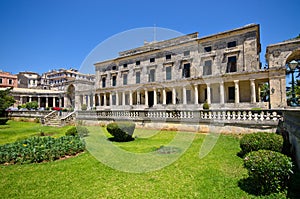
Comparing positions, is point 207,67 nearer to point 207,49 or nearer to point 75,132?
point 207,49

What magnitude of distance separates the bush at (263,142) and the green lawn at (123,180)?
66 cm

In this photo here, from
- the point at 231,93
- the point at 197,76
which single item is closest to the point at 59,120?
the point at 197,76

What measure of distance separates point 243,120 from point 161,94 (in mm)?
21483

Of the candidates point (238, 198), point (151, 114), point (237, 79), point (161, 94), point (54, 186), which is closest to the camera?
point (238, 198)

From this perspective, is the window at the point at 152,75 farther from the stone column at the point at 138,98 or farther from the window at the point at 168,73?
the stone column at the point at 138,98

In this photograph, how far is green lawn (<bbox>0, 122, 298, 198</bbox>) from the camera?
421 cm

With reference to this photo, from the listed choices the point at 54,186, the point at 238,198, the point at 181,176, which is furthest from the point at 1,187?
the point at 238,198

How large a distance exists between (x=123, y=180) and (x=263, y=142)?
490cm

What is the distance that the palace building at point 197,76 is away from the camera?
22125 mm

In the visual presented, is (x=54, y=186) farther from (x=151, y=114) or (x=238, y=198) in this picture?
(x=151, y=114)

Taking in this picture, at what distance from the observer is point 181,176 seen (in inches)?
198

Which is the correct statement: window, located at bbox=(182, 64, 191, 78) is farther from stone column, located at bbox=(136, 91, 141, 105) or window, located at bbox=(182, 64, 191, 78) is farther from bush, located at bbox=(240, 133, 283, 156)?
bush, located at bbox=(240, 133, 283, 156)

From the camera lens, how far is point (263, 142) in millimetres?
5824

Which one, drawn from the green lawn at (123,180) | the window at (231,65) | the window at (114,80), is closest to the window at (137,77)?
the window at (114,80)
